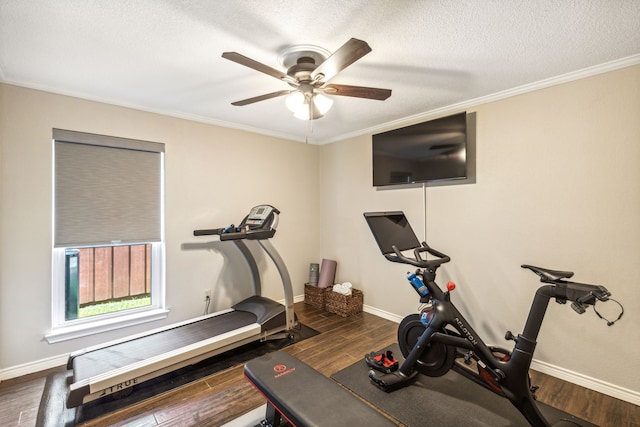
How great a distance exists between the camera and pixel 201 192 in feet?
11.5

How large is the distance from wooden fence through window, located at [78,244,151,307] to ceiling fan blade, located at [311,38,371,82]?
2.69 meters

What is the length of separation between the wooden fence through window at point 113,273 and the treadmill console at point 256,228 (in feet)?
2.25

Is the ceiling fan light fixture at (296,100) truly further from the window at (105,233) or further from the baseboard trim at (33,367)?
the baseboard trim at (33,367)

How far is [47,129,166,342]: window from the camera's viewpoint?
2.69 m

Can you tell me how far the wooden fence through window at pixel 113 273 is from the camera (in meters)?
2.92

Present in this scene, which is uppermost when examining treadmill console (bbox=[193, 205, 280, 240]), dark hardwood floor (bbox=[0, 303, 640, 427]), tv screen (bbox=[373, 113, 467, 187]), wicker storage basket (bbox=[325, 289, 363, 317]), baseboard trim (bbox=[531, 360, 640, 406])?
tv screen (bbox=[373, 113, 467, 187])

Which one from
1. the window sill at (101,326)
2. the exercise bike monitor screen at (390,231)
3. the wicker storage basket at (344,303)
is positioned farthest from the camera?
the wicker storage basket at (344,303)

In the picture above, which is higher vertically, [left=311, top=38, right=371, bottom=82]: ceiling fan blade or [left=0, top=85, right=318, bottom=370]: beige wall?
[left=311, top=38, right=371, bottom=82]: ceiling fan blade

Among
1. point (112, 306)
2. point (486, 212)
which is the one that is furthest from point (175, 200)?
point (486, 212)

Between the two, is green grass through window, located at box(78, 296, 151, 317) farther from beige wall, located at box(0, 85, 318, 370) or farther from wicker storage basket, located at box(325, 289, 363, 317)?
wicker storage basket, located at box(325, 289, 363, 317)

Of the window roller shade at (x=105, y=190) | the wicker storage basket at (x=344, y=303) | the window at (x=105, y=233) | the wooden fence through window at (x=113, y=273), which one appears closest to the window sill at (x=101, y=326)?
the window at (x=105, y=233)

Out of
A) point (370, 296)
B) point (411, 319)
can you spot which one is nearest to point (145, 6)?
point (411, 319)

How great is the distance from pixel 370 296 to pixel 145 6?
3.66 metres

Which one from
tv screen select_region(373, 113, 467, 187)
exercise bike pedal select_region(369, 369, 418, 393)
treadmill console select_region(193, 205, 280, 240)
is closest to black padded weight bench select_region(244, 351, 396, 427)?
exercise bike pedal select_region(369, 369, 418, 393)
